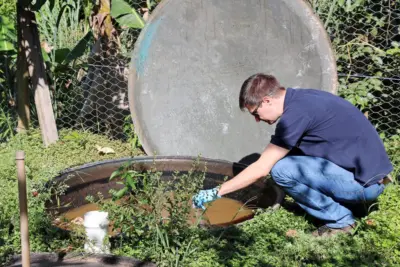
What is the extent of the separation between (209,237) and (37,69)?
9.18 ft

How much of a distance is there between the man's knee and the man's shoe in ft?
1.26

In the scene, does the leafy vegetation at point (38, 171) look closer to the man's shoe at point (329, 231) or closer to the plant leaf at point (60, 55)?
the plant leaf at point (60, 55)

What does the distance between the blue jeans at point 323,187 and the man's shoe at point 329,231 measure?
1.0 inches

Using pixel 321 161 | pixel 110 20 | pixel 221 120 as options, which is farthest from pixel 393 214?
pixel 110 20

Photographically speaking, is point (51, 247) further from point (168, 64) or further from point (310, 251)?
point (168, 64)

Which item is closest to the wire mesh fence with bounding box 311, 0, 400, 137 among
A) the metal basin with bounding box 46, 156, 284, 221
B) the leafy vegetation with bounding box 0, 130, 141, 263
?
the metal basin with bounding box 46, 156, 284, 221

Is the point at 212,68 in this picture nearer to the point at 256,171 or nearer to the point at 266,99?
the point at 266,99

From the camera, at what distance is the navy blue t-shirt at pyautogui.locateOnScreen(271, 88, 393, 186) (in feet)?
13.1

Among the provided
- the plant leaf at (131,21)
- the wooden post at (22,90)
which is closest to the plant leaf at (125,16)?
the plant leaf at (131,21)

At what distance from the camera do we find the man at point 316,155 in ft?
13.0

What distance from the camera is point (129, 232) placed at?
3.86m

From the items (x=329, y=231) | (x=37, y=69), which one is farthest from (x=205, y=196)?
Result: (x=37, y=69)

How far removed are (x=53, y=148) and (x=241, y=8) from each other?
224 cm

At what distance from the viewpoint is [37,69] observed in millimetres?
5852
